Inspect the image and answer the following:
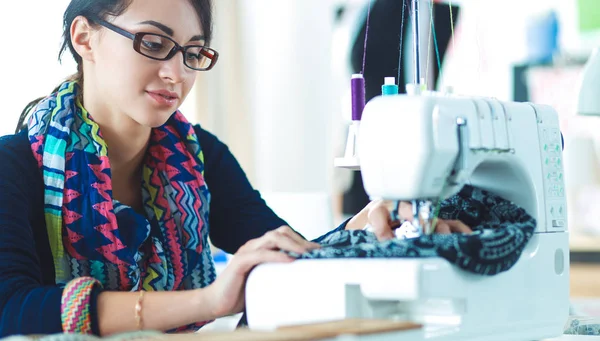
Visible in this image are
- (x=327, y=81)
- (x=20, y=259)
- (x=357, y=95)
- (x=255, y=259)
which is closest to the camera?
(x=255, y=259)

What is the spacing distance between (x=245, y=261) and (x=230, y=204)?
68cm

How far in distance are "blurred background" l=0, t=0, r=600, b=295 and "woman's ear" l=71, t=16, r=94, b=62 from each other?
2.24 m

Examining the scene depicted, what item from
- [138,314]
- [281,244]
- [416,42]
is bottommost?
[138,314]

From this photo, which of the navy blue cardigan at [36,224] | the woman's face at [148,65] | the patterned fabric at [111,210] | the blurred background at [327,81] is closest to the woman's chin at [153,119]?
the woman's face at [148,65]

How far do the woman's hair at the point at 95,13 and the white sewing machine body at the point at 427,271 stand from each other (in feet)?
1.98

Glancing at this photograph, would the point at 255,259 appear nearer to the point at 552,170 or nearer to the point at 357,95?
the point at 357,95

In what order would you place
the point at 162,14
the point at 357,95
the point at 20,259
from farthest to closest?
1. the point at 162,14
2. the point at 357,95
3. the point at 20,259

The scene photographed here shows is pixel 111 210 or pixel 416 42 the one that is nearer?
pixel 416 42

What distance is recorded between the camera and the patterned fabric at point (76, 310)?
1.24m

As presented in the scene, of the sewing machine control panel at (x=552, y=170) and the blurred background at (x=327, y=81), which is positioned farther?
the blurred background at (x=327, y=81)

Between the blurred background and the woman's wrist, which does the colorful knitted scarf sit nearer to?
the woman's wrist

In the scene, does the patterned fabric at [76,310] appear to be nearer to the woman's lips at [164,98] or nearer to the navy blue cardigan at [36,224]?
the navy blue cardigan at [36,224]

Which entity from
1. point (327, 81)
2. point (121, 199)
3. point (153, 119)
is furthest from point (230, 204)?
point (327, 81)

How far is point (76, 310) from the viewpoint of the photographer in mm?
1244
